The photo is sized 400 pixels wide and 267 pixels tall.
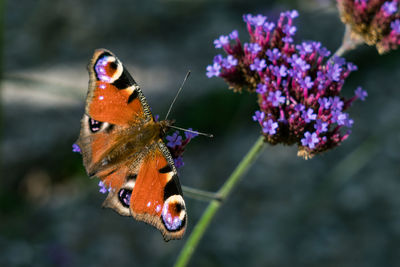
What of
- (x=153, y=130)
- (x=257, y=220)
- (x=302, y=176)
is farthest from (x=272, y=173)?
(x=153, y=130)

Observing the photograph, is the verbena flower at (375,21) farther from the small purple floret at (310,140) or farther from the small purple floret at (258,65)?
the small purple floret at (310,140)

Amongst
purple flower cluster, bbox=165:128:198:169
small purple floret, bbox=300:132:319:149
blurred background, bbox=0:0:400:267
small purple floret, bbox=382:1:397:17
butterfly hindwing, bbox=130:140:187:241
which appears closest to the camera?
butterfly hindwing, bbox=130:140:187:241

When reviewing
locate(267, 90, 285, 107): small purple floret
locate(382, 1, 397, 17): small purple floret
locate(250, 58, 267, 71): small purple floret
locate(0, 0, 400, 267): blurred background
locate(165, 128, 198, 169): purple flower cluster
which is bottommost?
locate(0, 0, 400, 267): blurred background

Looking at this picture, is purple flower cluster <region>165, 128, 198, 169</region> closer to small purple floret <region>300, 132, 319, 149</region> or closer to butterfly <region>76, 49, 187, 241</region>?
butterfly <region>76, 49, 187, 241</region>

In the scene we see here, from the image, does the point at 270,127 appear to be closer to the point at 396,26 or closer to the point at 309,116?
the point at 309,116

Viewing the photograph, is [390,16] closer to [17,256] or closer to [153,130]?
[153,130]

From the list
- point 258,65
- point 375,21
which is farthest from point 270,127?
point 375,21

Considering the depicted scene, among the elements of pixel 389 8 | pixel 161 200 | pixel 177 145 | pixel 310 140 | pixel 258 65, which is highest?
pixel 389 8

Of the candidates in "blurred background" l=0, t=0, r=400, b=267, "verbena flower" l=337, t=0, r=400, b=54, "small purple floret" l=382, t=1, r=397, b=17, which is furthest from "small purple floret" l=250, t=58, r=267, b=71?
"blurred background" l=0, t=0, r=400, b=267
